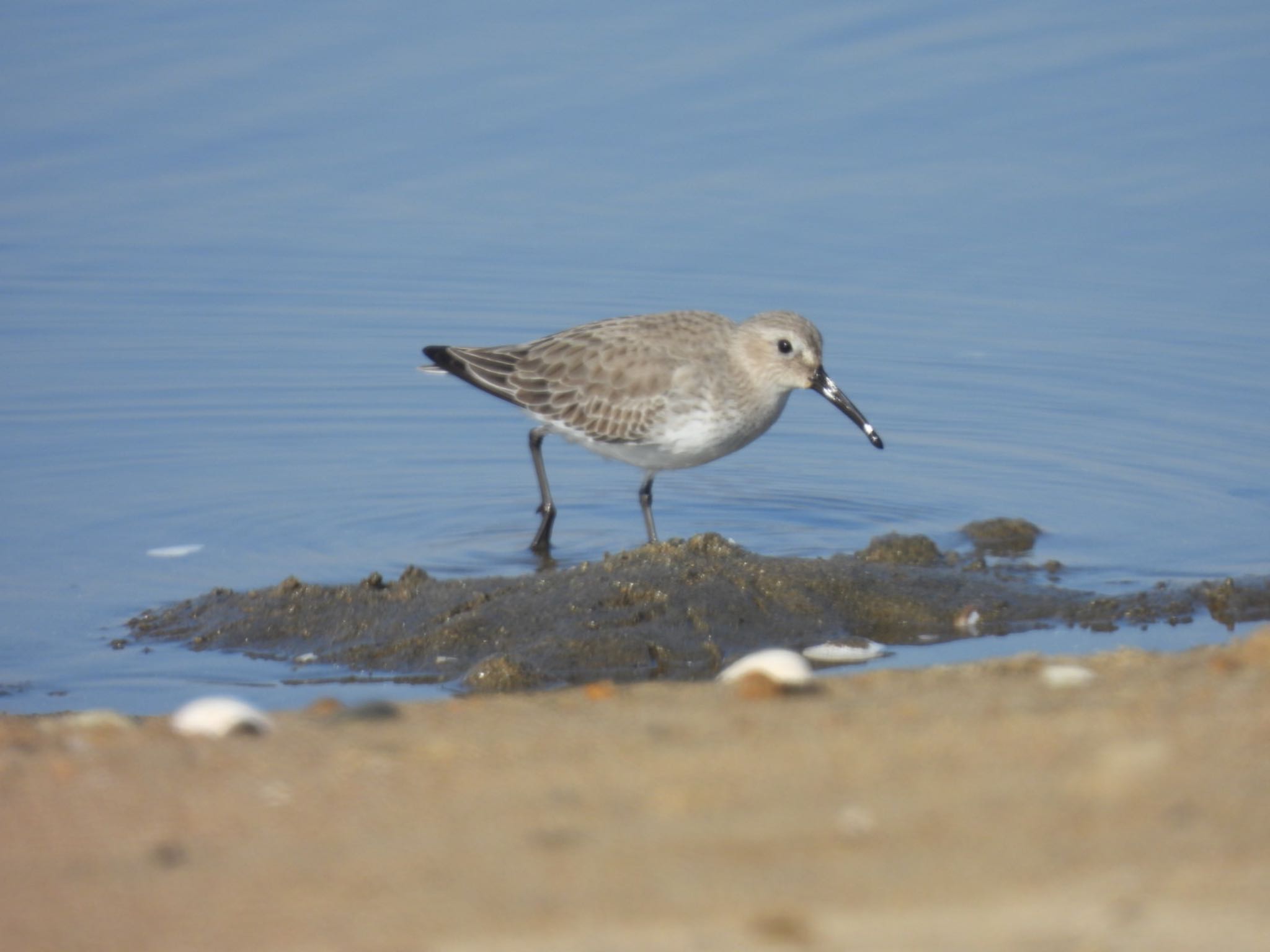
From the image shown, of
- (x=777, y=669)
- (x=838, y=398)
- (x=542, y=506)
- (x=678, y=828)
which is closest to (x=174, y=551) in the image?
(x=542, y=506)

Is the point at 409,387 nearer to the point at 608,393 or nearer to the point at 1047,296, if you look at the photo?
the point at 608,393

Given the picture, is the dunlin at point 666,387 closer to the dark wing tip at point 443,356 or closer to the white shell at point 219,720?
the dark wing tip at point 443,356

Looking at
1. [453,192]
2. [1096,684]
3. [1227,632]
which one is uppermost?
[453,192]

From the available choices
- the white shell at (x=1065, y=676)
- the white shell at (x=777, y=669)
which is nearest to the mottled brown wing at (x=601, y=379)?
the white shell at (x=777, y=669)

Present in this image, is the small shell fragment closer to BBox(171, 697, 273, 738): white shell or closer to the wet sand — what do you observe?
BBox(171, 697, 273, 738): white shell

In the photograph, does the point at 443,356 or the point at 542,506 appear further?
the point at 443,356

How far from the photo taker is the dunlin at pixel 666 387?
789 cm

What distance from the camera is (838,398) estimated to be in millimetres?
8156

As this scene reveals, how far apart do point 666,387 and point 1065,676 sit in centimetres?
393

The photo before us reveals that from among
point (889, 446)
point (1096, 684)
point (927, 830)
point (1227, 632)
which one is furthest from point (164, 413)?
point (927, 830)

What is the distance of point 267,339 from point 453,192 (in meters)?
1.66

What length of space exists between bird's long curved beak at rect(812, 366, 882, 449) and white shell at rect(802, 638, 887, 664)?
1958 millimetres

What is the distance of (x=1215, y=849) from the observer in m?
3.00

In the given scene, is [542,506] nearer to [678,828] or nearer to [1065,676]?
[1065,676]
